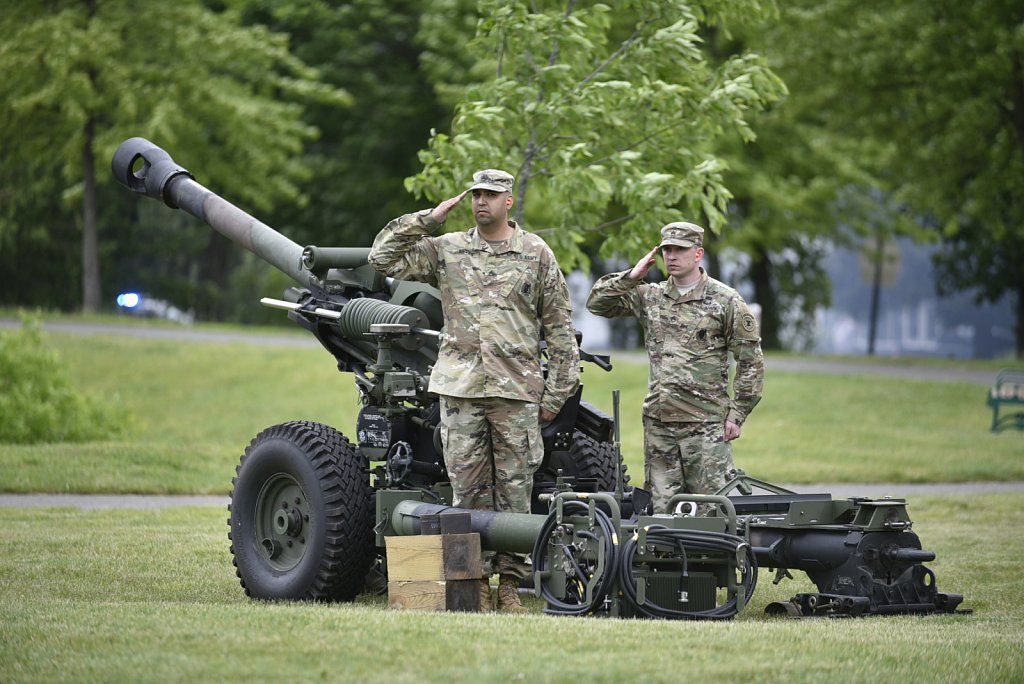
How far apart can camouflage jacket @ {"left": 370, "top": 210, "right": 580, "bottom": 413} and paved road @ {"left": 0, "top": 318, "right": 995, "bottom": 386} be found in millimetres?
18989

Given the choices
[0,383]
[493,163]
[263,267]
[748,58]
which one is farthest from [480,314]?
[263,267]

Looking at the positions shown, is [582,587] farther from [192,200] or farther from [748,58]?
[748,58]

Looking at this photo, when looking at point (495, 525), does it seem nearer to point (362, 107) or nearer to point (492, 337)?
point (492, 337)

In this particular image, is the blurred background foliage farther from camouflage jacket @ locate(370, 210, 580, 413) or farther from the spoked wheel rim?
the spoked wheel rim

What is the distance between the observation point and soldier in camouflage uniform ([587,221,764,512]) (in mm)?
8867

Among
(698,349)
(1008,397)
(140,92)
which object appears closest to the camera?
(698,349)

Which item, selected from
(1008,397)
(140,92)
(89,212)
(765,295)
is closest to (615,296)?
(1008,397)

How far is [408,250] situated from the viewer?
320 inches

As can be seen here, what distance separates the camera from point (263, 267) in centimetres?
4594

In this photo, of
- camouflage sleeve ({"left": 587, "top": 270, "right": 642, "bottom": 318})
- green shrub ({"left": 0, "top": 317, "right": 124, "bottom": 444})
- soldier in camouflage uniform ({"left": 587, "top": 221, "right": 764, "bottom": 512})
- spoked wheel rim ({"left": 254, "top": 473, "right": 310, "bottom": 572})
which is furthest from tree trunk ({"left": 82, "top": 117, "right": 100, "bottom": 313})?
soldier in camouflage uniform ({"left": 587, "top": 221, "right": 764, "bottom": 512})

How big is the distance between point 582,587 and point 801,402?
16.7m

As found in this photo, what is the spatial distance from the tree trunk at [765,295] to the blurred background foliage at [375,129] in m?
0.06

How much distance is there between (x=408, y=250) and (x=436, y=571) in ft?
5.35

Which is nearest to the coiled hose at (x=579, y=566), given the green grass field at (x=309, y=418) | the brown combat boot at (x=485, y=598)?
the brown combat boot at (x=485, y=598)
